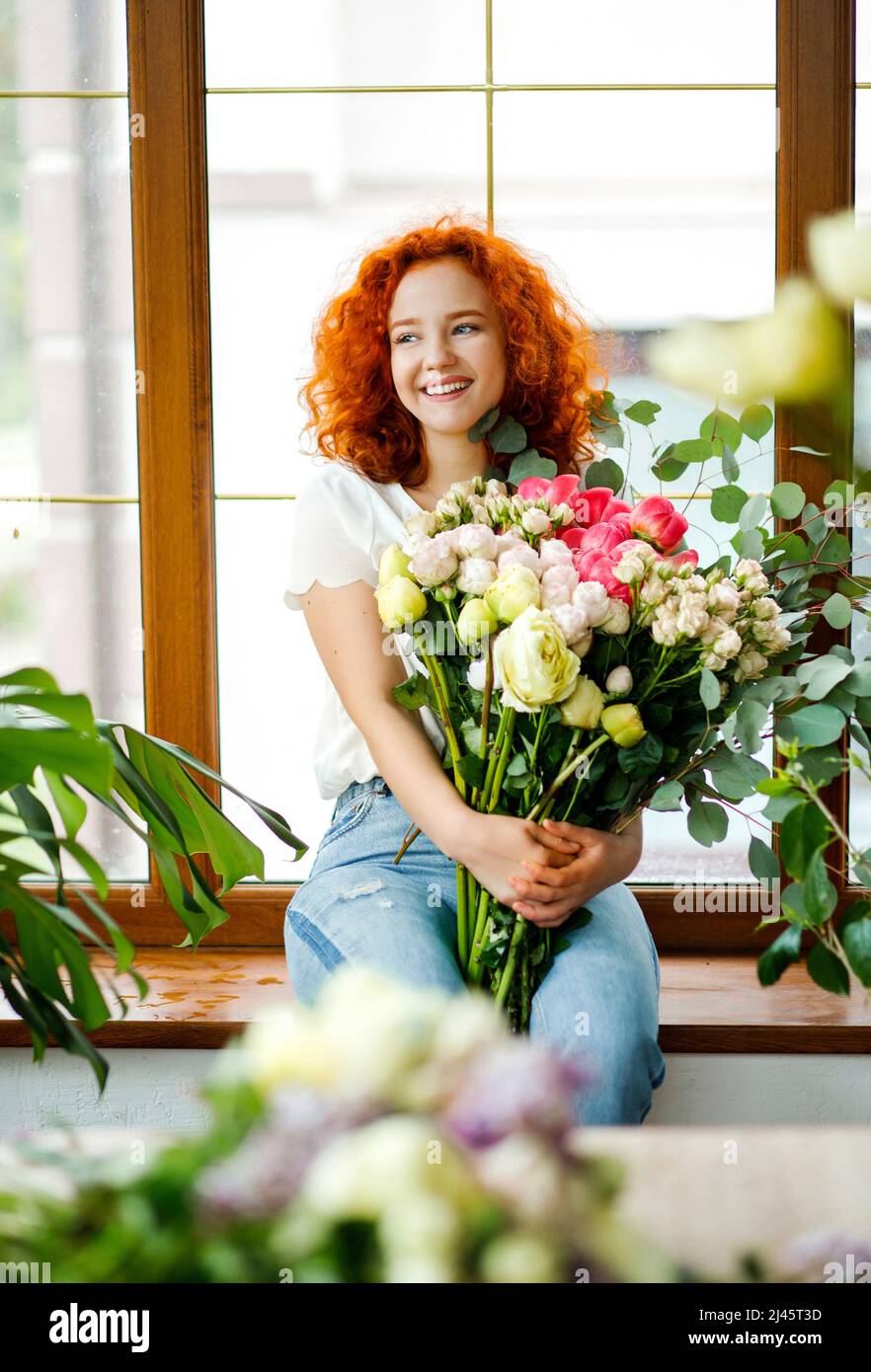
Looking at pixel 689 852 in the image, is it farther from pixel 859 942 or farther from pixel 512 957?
pixel 859 942

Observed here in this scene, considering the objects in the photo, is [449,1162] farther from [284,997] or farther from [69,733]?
[284,997]

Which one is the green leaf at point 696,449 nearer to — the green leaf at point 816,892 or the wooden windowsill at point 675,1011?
the wooden windowsill at point 675,1011

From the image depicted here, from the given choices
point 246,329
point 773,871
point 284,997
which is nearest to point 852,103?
point 246,329

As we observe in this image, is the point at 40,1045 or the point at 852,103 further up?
the point at 852,103

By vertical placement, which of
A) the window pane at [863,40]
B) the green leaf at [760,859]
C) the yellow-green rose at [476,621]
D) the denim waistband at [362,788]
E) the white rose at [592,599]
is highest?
the window pane at [863,40]

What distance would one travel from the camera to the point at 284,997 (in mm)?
1861

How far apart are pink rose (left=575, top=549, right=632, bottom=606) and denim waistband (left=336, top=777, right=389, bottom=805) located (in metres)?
0.54

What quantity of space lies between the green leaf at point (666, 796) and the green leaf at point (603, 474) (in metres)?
0.48

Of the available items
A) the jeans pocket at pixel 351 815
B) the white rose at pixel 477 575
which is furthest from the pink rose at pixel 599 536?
the jeans pocket at pixel 351 815

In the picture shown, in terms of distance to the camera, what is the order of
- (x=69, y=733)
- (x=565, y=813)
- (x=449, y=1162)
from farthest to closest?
(x=565, y=813) → (x=69, y=733) → (x=449, y=1162)

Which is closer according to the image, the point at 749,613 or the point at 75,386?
the point at 749,613

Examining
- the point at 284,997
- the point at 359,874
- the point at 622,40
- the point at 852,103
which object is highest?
the point at 622,40

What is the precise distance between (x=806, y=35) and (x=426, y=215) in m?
0.66

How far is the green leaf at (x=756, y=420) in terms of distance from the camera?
1.79 meters
